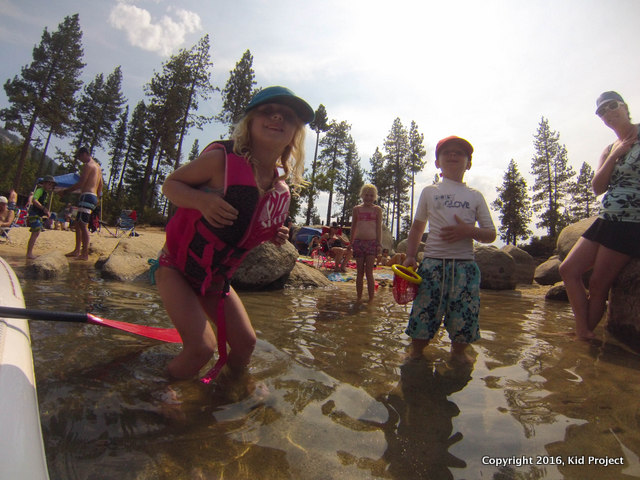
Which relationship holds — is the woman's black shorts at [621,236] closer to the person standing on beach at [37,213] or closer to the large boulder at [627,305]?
the large boulder at [627,305]

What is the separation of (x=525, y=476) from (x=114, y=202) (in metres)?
34.3

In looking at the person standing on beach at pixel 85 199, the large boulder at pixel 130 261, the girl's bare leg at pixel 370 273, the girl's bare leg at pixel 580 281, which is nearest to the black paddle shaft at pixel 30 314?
the large boulder at pixel 130 261

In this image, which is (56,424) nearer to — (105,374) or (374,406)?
(105,374)

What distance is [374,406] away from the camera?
1.80 m

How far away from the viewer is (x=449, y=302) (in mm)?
2725

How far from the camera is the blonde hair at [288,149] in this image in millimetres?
2141

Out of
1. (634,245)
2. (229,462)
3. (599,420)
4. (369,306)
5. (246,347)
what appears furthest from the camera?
(369,306)

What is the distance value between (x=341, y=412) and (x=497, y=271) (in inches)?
346

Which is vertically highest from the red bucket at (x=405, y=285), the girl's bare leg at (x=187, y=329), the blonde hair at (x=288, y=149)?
the blonde hair at (x=288, y=149)

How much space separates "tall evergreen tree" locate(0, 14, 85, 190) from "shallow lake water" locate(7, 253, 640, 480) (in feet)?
102

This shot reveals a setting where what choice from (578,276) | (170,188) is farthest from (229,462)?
(578,276)

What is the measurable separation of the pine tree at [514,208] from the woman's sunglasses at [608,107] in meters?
41.9

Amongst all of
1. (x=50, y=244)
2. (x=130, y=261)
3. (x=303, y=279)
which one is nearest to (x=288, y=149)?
(x=130, y=261)

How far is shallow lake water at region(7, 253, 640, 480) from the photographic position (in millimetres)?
1301
